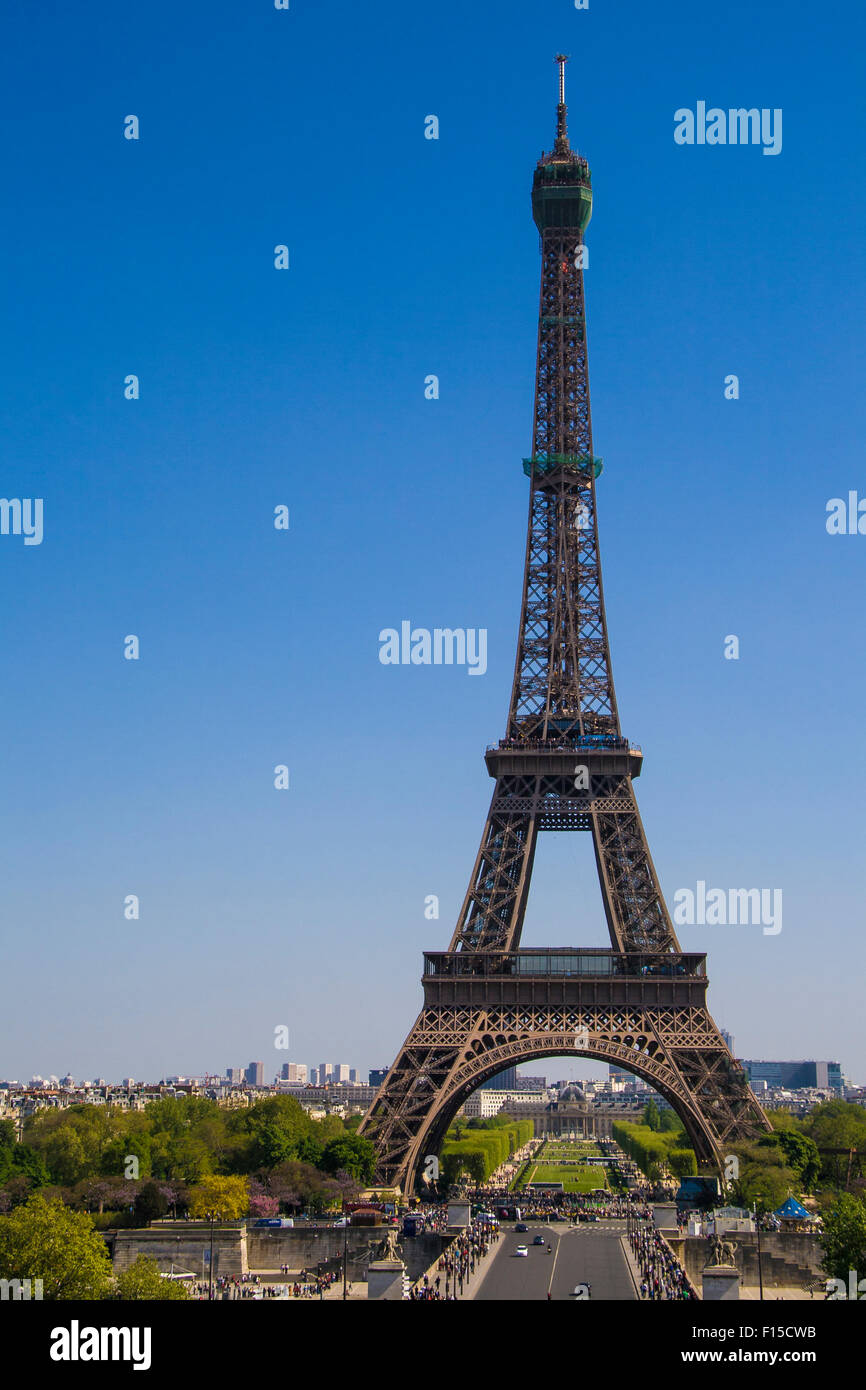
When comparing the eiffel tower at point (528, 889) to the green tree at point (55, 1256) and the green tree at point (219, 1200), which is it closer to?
the green tree at point (219, 1200)

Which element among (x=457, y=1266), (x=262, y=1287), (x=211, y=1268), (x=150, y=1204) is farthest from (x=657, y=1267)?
(x=150, y=1204)

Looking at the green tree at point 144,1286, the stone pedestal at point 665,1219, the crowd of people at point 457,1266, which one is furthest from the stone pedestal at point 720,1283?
the stone pedestal at point 665,1219

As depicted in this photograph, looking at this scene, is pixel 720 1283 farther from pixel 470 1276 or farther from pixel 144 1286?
pixel 144 1286

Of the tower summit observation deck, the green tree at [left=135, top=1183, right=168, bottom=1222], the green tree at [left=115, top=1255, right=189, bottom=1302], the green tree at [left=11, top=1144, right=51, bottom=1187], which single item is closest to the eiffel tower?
the tower summit observation deck

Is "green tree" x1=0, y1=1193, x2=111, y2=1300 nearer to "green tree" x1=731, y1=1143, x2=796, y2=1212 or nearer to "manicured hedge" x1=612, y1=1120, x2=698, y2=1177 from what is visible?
"green tree" x1=731, y1=1143, x2=796, y2=1212
